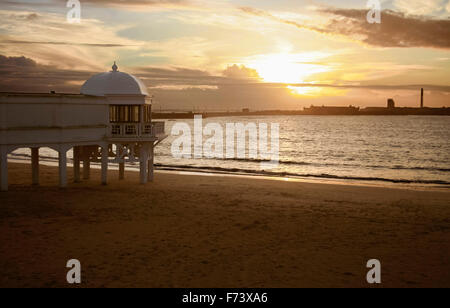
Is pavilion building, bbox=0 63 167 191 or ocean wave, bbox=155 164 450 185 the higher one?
pavilion building, bbox=0 63 167 191

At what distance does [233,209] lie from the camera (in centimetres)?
1966

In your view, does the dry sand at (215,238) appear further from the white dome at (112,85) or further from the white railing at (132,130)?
the white dome at (112,85)

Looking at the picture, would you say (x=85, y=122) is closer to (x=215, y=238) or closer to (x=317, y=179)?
(x=215, y=238)

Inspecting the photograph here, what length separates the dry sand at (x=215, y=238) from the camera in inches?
442

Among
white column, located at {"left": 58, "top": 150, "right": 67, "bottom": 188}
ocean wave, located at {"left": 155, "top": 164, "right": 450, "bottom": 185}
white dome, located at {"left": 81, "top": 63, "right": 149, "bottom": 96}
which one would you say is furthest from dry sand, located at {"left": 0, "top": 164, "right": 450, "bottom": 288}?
ocean wave, located at {"left": 155, "top": 164, "right": 450, "bottom": 185}

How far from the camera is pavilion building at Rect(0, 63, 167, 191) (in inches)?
798

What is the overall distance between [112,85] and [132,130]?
2.82 meters

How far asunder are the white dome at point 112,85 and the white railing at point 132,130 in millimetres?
1835

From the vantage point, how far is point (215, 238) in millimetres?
14688

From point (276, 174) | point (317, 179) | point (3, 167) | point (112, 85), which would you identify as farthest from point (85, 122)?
point (317, 179)

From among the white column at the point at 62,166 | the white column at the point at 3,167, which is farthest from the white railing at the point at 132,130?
the white column at the point at 3,167

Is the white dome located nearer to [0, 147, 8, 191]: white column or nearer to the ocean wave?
[0, 147, 8, 191]: white column
